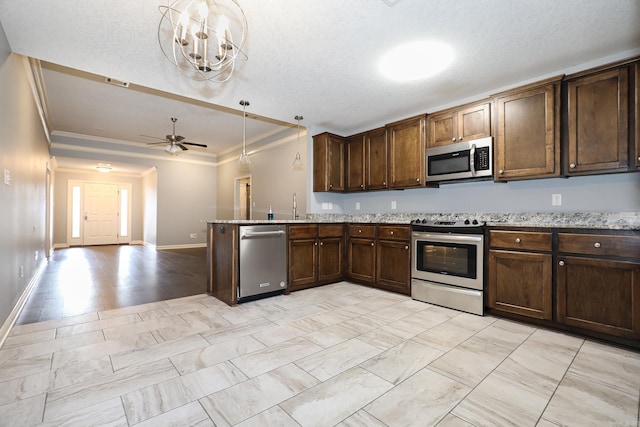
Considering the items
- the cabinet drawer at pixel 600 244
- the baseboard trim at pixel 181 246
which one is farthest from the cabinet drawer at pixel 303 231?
the baseboard trim at pixel 181 246

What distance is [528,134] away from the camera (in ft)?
9.39

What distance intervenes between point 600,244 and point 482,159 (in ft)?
4.21

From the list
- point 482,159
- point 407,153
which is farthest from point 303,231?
point 482,159

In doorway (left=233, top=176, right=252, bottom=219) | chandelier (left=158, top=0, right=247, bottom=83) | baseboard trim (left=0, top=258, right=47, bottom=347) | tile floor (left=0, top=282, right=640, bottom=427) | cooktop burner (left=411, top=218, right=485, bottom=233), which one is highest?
chandelier (left=158, top=0, right=247, bottom=83)

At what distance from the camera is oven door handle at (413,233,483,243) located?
294 cm

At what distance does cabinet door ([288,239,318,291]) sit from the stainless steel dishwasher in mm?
120

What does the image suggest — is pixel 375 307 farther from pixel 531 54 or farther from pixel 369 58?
pixel 531 54

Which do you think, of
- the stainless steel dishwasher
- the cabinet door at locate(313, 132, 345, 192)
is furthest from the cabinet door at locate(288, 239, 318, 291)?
the cabinet door at locate(313, 132, 345, 192)

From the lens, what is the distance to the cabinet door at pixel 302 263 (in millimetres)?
3717

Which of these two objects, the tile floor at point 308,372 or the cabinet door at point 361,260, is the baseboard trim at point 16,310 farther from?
the cabinet door at point 361,260

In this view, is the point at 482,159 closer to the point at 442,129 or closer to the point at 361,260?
the point at 442,129

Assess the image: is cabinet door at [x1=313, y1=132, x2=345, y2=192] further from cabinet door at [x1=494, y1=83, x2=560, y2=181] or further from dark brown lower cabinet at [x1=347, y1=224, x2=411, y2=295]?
cabinet door at [x1=494, y1=83, x2=560, y2=181]

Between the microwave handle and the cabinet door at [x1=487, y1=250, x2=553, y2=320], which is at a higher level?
the microwave handle

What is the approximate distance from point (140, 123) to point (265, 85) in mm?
3714
